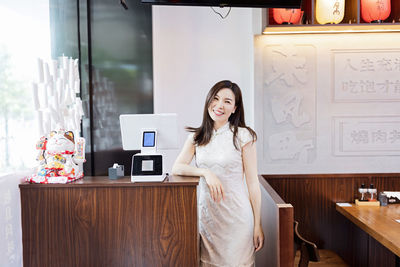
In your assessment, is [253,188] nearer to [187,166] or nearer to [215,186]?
[215,186]

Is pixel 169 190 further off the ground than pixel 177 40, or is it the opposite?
pixel 177 40

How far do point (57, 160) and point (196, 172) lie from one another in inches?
29.1

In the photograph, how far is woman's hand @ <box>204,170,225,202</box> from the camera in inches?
72.7

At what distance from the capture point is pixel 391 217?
2.62 m

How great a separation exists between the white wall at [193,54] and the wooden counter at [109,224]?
6.36ft

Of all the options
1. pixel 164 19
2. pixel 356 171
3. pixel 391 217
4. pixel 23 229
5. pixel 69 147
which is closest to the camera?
pixel 23 229

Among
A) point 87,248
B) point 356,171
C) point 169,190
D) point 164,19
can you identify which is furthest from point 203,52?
point 87,248

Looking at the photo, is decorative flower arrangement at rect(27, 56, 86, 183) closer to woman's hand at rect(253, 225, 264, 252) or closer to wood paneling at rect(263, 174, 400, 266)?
woman's hand at rect(253, 225, 264, 252)

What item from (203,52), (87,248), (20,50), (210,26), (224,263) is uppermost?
(210,26)

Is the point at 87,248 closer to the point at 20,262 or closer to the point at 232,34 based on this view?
the point at 20,262

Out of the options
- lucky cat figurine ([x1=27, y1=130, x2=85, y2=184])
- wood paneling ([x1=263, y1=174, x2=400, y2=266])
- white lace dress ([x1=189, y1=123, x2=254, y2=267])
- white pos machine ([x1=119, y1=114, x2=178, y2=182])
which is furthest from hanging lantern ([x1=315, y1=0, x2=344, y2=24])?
lucky cat figurine ([x1=27, y1=130, x2=85, y2=184])

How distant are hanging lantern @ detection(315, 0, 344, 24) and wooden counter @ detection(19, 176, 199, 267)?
7.41ft

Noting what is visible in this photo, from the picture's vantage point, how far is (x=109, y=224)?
5.75 feet

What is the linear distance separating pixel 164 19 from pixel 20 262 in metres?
2.66
